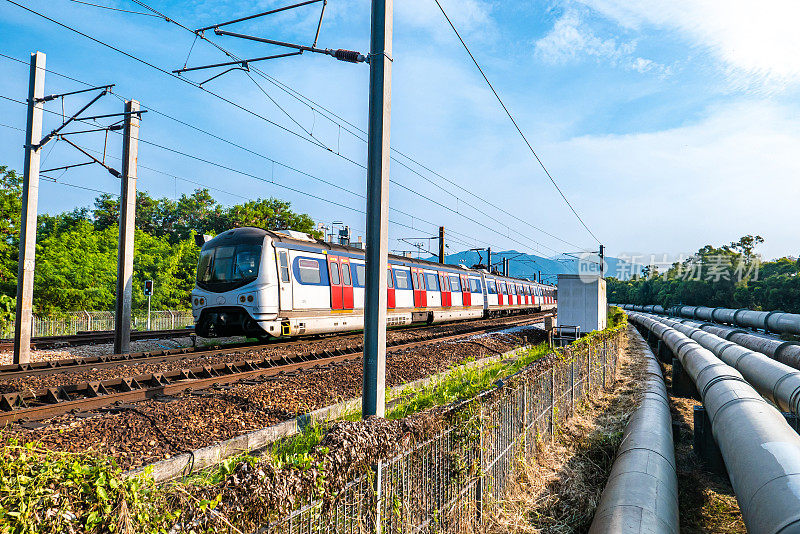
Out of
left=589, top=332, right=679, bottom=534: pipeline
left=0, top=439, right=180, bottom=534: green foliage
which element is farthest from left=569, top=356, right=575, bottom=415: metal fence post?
left=0, top=439, right=180, bottom=534: green foliage

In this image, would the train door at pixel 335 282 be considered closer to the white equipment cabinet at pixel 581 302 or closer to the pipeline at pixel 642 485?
the white equipment cabinet at pixel 581 302

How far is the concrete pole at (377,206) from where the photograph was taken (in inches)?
211

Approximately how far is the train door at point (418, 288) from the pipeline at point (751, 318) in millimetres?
17007

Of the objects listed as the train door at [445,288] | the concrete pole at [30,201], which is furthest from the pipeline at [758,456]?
the train door at [445,288]

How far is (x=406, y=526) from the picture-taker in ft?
11.7

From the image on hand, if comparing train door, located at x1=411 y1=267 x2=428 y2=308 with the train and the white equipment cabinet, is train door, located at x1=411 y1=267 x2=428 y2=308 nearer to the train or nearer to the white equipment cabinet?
the train

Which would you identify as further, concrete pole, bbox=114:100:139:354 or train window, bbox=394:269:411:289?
train window, bbox=394:269:411:289

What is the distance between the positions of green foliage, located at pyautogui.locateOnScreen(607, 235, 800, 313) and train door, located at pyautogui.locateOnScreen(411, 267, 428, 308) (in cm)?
2875

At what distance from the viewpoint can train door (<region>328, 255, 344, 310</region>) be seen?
53.0 feet

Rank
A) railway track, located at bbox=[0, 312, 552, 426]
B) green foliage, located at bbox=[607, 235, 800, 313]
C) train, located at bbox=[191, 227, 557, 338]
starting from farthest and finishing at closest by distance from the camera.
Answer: green foliage, located at bbox=[607, 235, 800, 313] < train, located at bbox=[191, 227, 557, 338] < railway track, located at bbox=[0, 312, 552, 426]

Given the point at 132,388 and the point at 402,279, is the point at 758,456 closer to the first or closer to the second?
the point at 132,388

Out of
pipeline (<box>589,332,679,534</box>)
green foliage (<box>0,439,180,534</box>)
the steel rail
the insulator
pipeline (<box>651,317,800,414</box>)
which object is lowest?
pipeline (<box>589,332,679,534</box>)

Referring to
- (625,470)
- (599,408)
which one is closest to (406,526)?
(625,470)

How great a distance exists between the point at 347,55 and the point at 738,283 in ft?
156
